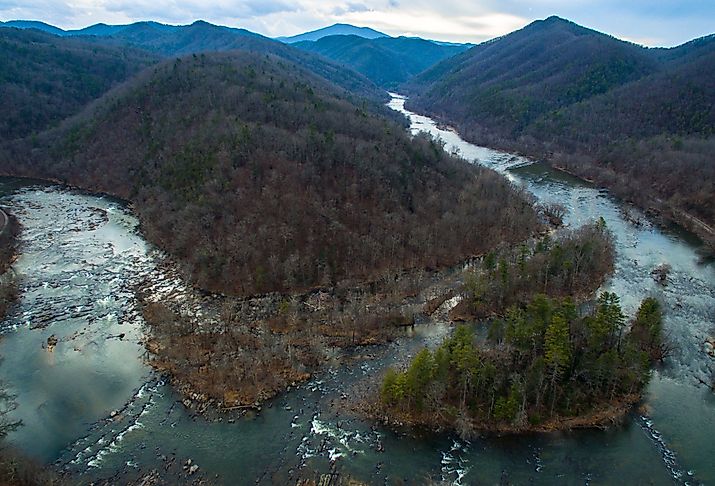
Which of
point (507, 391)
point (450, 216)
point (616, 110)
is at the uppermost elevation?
point (616, 110)

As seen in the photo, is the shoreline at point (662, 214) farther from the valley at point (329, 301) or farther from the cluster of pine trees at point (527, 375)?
the cluster of pine trees at point (527, 375)

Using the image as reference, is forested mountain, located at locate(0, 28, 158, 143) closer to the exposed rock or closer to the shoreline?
the exposed rock

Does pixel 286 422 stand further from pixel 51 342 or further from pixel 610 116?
pixel 610 116

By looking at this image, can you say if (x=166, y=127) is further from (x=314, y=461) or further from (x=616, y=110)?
(x=616, y=110)

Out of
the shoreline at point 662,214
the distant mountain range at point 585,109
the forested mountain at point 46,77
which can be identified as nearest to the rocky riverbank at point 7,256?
the forested mountain at point 46,77

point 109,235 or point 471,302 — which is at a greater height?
point 471,302

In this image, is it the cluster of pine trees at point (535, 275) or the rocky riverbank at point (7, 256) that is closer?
the cluster of pine trees at point (535, 275)

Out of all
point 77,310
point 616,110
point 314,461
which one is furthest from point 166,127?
point 616,110

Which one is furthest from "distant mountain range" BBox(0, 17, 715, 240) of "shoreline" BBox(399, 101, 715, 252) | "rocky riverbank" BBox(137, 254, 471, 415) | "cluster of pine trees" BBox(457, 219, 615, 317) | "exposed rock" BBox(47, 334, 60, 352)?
"exposed rock" BBox(47, 334, 60, 352)
